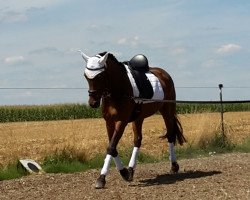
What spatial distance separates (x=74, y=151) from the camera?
12.4 m

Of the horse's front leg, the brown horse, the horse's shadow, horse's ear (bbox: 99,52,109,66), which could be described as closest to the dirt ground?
the horse's shadow

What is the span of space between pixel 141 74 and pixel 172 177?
189 cm

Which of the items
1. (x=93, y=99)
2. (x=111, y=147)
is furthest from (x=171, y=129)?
(x=93, y=99)

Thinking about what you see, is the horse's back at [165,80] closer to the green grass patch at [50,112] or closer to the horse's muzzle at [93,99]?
the horse's muzzle at [93,99]

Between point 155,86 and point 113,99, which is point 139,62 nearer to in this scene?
point 155,86

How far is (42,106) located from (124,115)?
1680 inches

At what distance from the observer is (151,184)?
899cm

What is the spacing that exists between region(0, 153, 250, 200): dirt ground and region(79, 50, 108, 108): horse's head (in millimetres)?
1391

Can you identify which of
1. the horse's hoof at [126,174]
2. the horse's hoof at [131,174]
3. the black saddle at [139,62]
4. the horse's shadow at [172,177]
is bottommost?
the horse's shadow at [172,177]

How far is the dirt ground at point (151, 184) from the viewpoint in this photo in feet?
25.9

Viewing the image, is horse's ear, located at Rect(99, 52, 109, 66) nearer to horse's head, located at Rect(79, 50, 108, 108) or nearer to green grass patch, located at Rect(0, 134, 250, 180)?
horse's head, located at Rect(79, 50, 108, 108)

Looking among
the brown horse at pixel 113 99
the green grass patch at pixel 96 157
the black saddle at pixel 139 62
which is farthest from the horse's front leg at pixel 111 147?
the green grass patch at pixel 96 157

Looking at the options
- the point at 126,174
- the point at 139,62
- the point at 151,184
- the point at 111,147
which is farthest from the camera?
the point at 139,62

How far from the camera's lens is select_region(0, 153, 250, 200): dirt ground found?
25.9ft
